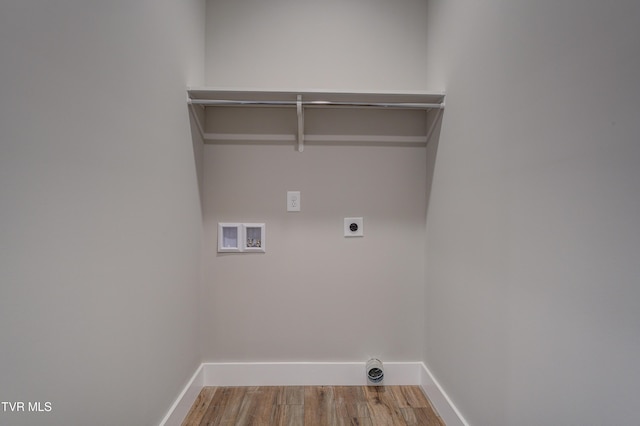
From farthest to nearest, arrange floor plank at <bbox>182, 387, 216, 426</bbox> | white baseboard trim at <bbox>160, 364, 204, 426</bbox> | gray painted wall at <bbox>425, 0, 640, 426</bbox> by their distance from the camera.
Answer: floor plank at <bbox>182, 387, 216, 426</bbox> < white baseboard trim at <bbox>160, 364, 204, 426</bbox> < gray painted wall at <bbox>425, 0, 640, 426</bbox>

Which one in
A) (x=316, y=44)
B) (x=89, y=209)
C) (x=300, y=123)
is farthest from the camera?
(x=316, y=44)

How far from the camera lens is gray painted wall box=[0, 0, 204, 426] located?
669mm

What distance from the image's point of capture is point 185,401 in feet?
5.02

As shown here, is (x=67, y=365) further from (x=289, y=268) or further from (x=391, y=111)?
(x=391, y=111)

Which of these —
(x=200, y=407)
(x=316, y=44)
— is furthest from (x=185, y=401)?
(x=316, y=44)

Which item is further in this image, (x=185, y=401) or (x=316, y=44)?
(x=316, y=44)

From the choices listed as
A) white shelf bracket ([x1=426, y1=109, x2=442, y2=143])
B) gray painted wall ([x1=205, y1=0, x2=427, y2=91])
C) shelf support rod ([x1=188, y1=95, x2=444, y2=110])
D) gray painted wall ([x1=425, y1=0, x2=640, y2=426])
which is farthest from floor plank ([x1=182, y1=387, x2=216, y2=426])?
white shelf bracket ([x1=426, y1=109, x2=442, y2=143])

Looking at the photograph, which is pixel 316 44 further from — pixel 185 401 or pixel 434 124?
pixel 185 401

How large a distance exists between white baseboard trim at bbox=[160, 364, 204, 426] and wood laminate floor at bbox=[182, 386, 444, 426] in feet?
0.12

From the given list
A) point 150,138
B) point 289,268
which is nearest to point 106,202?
point 150,138

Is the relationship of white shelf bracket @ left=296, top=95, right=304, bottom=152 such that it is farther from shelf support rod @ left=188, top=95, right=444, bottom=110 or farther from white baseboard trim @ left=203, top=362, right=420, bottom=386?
white baseboard trim @ left=203, top=362, right=420, bottom=386

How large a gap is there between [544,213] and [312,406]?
144cm

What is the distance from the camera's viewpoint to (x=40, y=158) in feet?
2.37

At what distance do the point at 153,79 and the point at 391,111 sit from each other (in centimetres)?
125
